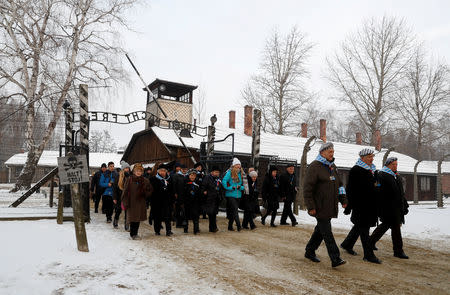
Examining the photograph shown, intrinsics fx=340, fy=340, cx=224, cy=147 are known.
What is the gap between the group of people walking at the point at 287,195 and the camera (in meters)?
5.45

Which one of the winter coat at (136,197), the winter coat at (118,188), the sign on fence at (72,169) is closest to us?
the sign on fence at (72,169)

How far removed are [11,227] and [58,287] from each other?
5399 millimetres

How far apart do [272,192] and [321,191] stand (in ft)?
16.4

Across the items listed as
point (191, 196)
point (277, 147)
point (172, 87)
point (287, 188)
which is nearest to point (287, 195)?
point (287, 188)

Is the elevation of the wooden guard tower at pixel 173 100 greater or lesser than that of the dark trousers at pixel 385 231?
greater

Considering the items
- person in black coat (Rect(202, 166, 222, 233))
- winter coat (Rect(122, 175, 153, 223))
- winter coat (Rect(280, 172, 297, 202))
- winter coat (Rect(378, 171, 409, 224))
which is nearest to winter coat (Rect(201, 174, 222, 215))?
person in black coat (Rect(202, 166, 222, 233))

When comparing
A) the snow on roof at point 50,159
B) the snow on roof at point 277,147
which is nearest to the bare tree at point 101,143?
the snow on roof at point 50,159

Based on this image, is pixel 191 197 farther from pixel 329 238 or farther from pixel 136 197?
pixel 329 238

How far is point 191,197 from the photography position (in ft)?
29.7

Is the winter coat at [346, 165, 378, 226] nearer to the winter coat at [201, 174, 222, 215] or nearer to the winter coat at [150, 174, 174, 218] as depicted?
the winter coat at [201, 174, 222, 215]

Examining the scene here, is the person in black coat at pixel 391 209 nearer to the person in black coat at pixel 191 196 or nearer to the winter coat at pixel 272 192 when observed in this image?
the winter coat at pixel 272 192

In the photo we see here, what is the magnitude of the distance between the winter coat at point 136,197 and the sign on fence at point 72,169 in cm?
139

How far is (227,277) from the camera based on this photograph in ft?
15.7

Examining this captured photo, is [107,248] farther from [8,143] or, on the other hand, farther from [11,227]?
[8,143]
